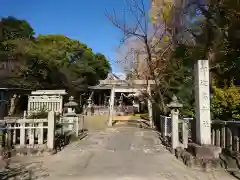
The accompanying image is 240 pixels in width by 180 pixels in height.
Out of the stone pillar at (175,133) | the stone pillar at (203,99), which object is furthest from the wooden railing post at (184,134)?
the stone pillar at (203,99)

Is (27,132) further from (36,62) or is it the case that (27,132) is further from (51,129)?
(36,62)

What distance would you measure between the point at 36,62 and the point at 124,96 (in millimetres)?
19953

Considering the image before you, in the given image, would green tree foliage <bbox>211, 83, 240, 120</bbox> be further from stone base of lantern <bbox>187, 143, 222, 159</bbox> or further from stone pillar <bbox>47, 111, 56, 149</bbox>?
stone pillar <bbox>47, 111, 56, 149</bbox>

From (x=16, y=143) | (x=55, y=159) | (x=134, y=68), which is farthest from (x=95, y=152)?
(x=134, y=68)

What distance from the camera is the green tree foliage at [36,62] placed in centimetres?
2621

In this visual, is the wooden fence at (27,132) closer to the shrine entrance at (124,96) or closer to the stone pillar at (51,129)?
the stone pillar at (51,129)

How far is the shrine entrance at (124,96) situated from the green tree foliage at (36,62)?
12.5 ft

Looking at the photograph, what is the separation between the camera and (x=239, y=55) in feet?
48.0

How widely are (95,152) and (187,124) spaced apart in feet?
12.1

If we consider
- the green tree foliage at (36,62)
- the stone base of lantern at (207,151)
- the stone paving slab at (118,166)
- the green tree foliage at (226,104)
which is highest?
the green tree foliage at (36,62)

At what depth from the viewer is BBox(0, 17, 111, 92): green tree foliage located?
26206 mm

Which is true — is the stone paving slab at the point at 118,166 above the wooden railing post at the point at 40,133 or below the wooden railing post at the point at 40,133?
below

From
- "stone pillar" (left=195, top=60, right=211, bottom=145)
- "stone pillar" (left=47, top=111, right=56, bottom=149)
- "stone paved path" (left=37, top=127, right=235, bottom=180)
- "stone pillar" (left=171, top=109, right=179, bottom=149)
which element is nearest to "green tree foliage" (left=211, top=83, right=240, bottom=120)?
"stone pillar" (left=171, top=109, right=179, bottom=149)

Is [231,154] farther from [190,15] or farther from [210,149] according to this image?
[190,15]
